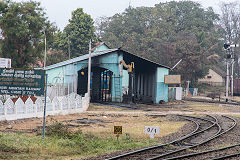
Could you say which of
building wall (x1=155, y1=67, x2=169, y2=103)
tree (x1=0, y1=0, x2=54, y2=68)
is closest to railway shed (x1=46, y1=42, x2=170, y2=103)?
building wall (x1=155, y1=67, x2=169, y2=103)

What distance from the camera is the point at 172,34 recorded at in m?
90.2

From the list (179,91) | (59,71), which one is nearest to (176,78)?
(179,91)

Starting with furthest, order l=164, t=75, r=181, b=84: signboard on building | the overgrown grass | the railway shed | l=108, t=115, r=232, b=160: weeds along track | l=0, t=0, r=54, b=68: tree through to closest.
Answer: l=164, t=75, r=181, b=84: signboard on building
the railway shed
l=0, t=0, r=54, b=68: tree
the overgrown grass
l=108, t=115, r=232, b=160: weeds along track

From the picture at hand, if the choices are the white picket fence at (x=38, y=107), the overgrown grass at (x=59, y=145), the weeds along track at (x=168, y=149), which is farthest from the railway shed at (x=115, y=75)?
the weeds along track at (x=168, y=149)

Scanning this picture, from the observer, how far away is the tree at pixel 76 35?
232 feet

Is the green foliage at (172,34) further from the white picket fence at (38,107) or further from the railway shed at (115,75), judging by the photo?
the white picket fence at (38,107)

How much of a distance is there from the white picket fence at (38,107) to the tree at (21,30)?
478 inches

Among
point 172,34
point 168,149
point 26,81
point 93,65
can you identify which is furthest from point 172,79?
point 172,34

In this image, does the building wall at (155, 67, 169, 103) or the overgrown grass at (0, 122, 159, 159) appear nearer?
the overgrown grass at (0, 122, 159, 159)

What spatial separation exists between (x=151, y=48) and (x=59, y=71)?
46850 millimetres

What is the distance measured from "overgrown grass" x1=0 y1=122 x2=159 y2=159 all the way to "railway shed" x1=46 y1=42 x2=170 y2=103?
21.4 m

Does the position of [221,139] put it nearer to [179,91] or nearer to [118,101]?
[118,101]

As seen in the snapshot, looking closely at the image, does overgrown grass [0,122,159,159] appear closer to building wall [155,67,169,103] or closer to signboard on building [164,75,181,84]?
building wall [155,67,169,103]

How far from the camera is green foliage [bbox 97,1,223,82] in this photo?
72.2 m
